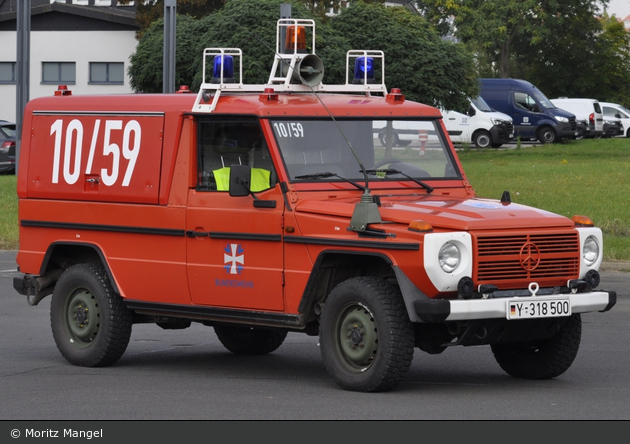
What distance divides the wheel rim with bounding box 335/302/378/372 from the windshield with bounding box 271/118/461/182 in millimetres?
1143

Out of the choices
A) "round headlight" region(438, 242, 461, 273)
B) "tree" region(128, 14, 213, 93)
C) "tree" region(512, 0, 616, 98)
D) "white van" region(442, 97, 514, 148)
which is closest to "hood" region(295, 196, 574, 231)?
"round headlight" region(438, 242, 461, 273)

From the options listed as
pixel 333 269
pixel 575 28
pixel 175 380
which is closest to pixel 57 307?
pixel 175 380

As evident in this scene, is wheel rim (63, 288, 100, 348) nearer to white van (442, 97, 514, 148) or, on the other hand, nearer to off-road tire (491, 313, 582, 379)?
off-road tire (491, 313, 582, 379)

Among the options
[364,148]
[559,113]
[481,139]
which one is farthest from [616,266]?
[559,113]

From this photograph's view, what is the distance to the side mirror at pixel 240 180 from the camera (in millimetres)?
8672

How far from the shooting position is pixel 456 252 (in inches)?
309

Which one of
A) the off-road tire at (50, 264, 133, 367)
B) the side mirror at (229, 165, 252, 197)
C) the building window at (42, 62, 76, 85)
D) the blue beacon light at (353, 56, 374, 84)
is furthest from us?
the building window at (42, 62, 76, 85)

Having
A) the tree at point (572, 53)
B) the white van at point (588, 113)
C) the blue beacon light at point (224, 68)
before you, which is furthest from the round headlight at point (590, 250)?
the tree at point (572, 53)

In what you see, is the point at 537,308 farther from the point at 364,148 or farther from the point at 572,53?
the point at 572,53

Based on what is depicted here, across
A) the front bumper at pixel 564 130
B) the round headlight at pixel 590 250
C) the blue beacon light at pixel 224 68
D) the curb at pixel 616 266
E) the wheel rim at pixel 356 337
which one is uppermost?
the blue beacon light at pixel 224 68

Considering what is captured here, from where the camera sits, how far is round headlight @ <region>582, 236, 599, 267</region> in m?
8.51

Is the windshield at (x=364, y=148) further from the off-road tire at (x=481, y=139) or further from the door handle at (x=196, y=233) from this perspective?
the off-road tire at (x=481, y=139)

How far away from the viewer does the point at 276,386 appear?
28.5 ft

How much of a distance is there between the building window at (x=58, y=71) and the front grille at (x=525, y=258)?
60084mm
